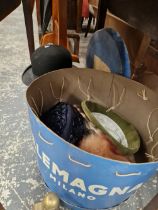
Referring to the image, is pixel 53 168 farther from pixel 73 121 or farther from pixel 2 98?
pixel 2 98

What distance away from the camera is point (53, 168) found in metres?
0.53

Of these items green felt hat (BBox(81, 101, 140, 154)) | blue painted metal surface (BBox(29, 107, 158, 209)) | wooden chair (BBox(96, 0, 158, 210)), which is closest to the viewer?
blue painted metal surface (BBox(29, 107, 158, 209))

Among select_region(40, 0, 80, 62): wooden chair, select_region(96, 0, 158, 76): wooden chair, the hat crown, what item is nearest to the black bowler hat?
the hat crown

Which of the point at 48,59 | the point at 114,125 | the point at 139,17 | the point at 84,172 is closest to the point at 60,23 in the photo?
the point at 48,59

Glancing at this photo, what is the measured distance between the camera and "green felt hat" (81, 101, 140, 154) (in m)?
0.65

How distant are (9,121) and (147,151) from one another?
0.55 meters

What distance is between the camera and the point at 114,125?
2.34ft

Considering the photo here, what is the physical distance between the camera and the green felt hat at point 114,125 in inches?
25.8

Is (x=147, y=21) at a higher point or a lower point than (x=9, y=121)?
higher

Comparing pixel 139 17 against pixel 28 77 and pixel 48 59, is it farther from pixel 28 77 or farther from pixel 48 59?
pixel 28 77

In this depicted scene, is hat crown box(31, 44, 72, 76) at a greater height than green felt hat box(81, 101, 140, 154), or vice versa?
hat crown box(31, 44, 72, 76)

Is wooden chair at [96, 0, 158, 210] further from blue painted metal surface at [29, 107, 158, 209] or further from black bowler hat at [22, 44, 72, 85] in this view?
black bowler hat at [22, 44, 72, 85]

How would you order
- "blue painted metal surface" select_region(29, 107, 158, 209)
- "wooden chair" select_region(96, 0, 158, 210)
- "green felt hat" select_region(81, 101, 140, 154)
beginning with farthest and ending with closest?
"wooden chair" select_region(96, 0, 158, 210) < "green felt hat" select_region(81, 101, 140, 154) < "blue painted metal surface" select_region(29, 107, 158, 209)

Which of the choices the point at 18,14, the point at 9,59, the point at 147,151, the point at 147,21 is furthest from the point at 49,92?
the point at 18,14
